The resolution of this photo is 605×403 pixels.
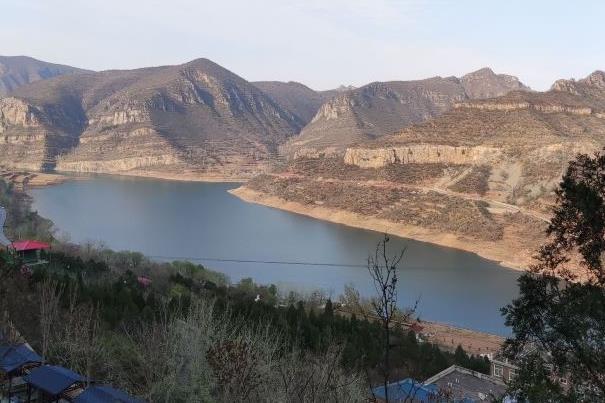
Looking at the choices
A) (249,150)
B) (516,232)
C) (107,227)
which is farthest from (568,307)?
(249,150)

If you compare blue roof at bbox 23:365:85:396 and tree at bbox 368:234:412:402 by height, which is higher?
tree at bbox 368:234:412:402

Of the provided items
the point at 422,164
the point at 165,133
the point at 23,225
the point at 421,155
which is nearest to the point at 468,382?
the point at 23,225

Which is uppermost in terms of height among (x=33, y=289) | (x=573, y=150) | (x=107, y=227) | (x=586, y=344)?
(x=573, y=150)

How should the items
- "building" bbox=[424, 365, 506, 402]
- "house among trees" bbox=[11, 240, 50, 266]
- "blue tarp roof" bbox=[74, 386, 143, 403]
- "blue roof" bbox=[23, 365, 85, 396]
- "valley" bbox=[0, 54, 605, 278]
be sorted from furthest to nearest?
"valley" bbox=[0, 54, 605, 278], "house among trees" bbox=[11, 240, 50, 266], "building" bbox=[424, 365, 506, 402], "blue roof" bbox=[23, 365, 85, 396], "blue tarp roof" bbox=[74, 386, 143, 403]

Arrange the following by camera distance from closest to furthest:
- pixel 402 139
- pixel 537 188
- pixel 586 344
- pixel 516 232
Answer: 1. pixel 586 344
2. pixel 516 232
3. pixel 537 188
4. pixel 402 139

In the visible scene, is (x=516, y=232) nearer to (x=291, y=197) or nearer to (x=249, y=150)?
(x=291, y=197)

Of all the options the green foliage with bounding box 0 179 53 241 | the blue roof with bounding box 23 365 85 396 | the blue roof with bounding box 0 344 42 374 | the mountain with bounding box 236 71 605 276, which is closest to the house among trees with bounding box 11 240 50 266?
the green foliage with bounding box 0 179 53 241

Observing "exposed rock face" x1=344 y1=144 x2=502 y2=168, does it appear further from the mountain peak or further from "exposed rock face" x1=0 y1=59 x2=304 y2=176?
"exposed rock face" x1=0 y1=59 x2=304 y2=176

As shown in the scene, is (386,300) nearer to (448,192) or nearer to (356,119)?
(448,192)
